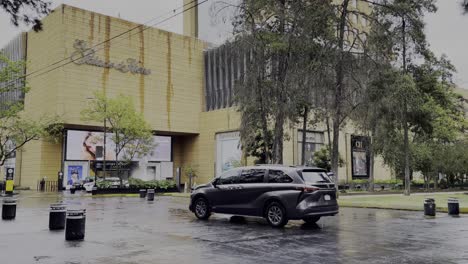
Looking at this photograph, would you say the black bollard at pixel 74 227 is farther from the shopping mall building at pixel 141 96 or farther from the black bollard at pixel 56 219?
the shopping mall building at pixel 141 96

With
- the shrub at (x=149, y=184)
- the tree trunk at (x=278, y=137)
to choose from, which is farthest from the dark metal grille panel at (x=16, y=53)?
the tree trunk at (x=278, y=137)

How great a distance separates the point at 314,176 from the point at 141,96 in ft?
138

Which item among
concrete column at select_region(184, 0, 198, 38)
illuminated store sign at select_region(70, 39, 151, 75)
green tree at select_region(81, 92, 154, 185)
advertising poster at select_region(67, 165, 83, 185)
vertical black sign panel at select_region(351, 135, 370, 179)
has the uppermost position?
concrete column at select_region(184, 0, 198, 38)

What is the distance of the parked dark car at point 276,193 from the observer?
481 inches

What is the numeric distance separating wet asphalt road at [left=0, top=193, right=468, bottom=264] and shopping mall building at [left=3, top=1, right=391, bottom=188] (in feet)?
104

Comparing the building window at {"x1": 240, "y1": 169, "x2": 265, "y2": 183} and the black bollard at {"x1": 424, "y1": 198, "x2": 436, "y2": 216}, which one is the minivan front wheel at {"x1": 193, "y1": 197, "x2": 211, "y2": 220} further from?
the black bollard at {"x1": 424, "y1": 198, "x2": 436, "y2": 216}

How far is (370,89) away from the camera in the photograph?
26172 millimetres

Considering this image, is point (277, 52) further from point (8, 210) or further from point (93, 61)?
point (93, 61)

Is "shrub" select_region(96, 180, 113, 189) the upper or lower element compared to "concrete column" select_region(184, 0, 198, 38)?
lower

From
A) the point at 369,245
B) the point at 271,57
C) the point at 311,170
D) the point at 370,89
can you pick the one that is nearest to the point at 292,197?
the point at 311,170

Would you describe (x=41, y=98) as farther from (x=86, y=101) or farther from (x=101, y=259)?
(x=101, y=259)

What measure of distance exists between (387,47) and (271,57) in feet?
23.4

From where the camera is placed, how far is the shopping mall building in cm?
4709

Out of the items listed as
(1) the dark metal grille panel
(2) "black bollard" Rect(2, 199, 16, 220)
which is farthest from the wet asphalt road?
(1) the dark metal grille panel
